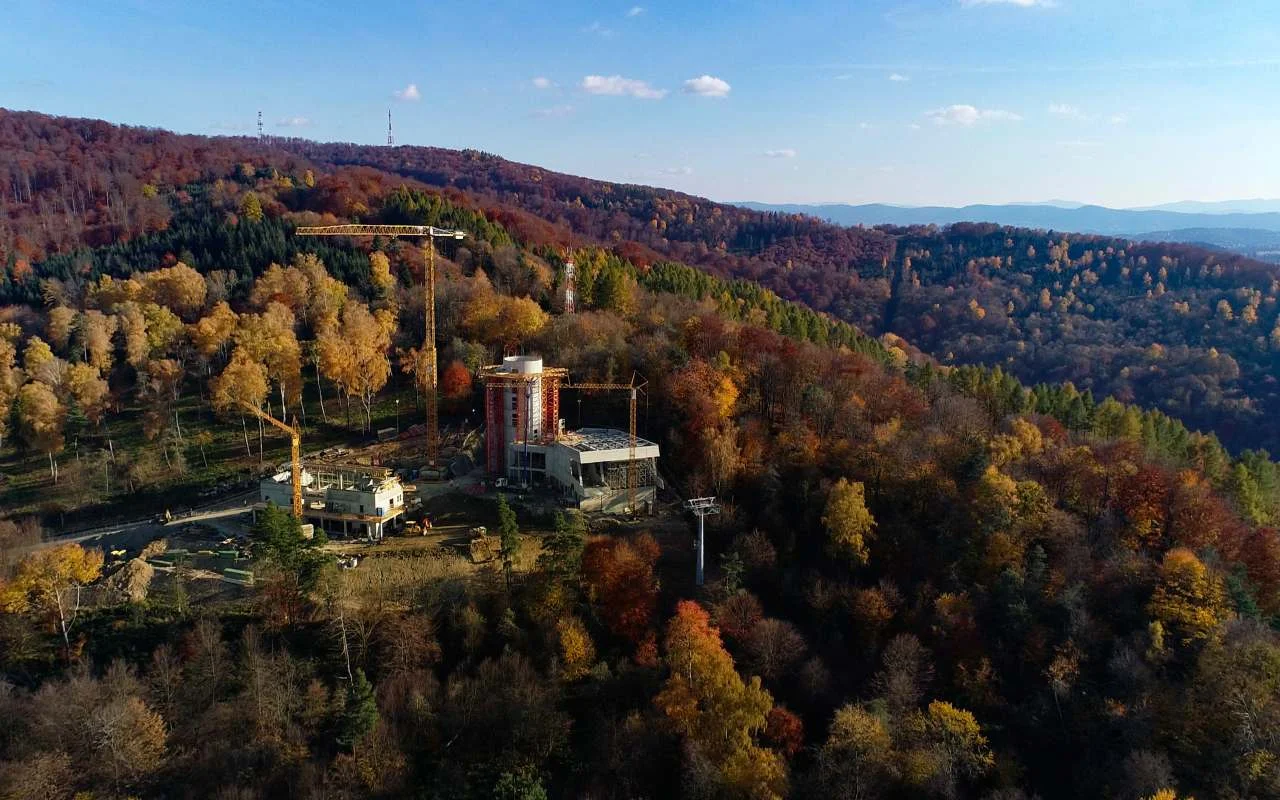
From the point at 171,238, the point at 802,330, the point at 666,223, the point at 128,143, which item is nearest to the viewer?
the point at 802,330

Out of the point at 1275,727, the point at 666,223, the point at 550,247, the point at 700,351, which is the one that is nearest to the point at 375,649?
the point at 700,351

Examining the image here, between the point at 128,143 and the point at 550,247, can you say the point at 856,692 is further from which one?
the point at 128,143

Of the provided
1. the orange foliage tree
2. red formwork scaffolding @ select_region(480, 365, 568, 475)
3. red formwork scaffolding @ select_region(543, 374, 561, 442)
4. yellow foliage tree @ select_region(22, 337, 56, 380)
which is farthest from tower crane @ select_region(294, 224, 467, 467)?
yellow foliage tree @ select_region(22, 337, 56, 380)

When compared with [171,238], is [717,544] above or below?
below

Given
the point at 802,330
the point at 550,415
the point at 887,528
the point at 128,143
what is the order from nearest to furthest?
the point at 887,528
the point at 550,415
the point at 802,330
the point at 128,143

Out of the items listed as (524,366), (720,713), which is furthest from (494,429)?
(720,713)

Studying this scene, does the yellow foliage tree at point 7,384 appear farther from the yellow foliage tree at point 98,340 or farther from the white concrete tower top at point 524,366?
the white concrete tower top at point 524,366

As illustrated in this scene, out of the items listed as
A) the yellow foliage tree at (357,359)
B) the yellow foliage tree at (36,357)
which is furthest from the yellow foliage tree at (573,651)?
the yellow foliage tree at (36,357)
